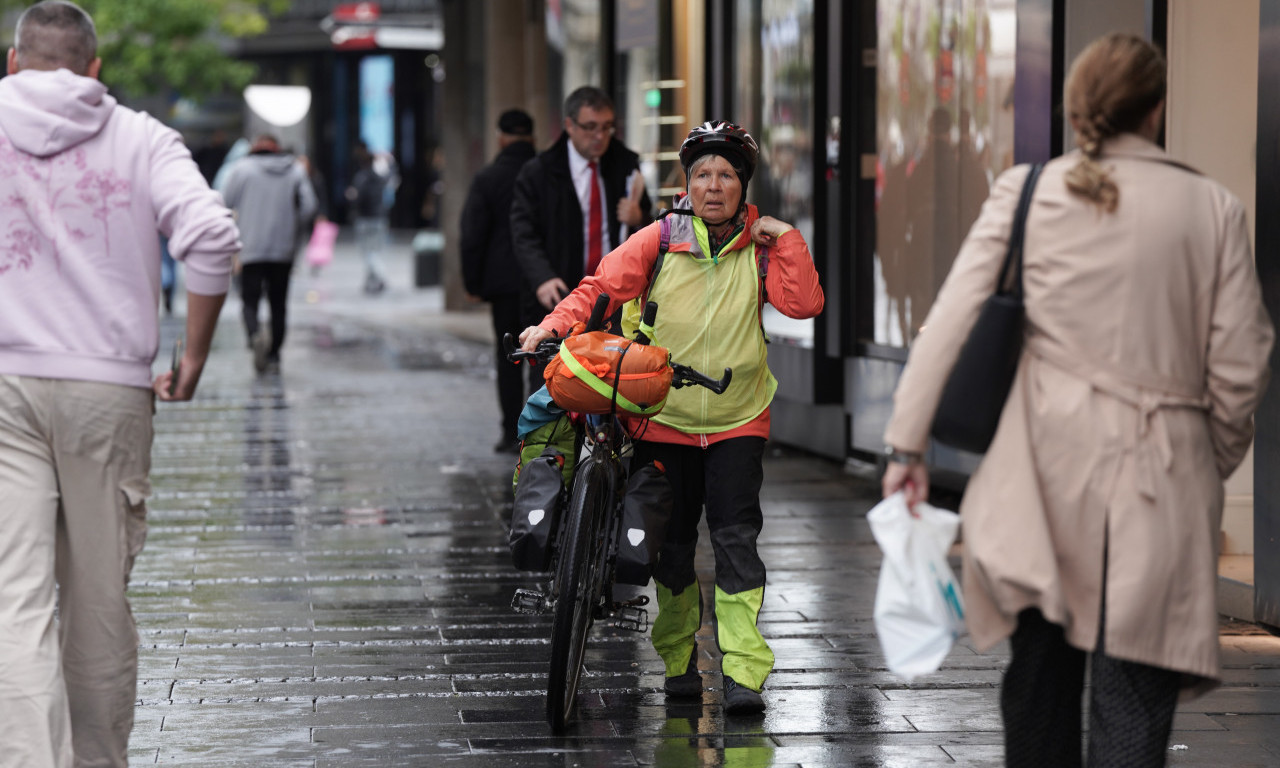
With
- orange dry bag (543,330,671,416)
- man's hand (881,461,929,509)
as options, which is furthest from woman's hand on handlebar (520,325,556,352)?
man's hand (881,461,929,509)

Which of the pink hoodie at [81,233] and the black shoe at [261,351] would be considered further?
the black shoe at [261,351]

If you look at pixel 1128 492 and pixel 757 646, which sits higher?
pixel 1128 492

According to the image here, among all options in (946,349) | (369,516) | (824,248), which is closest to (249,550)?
(369,516)

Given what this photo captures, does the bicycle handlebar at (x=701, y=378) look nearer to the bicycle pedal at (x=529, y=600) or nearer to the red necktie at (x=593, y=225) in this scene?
the bicycle pedal at (x=529, y=600)

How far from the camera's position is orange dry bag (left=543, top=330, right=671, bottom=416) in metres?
5.02

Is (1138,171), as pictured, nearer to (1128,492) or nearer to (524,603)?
(1128,492)

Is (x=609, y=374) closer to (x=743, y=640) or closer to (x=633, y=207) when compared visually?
(x=743, y=640)

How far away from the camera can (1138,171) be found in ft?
12.0

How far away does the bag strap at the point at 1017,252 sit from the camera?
3.69 metres

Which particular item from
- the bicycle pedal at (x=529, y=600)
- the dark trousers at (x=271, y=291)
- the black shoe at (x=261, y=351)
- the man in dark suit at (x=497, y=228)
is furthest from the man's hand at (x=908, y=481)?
the dark trousers at (x=271, y=291)

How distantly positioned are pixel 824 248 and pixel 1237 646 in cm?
453

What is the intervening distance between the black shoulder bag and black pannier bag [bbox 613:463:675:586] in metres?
1.64

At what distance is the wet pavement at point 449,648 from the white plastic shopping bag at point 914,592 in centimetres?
124

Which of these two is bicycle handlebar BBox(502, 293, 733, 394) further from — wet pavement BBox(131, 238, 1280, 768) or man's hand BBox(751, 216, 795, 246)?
wet pavement BBox(131, 238, 1280, 768)
